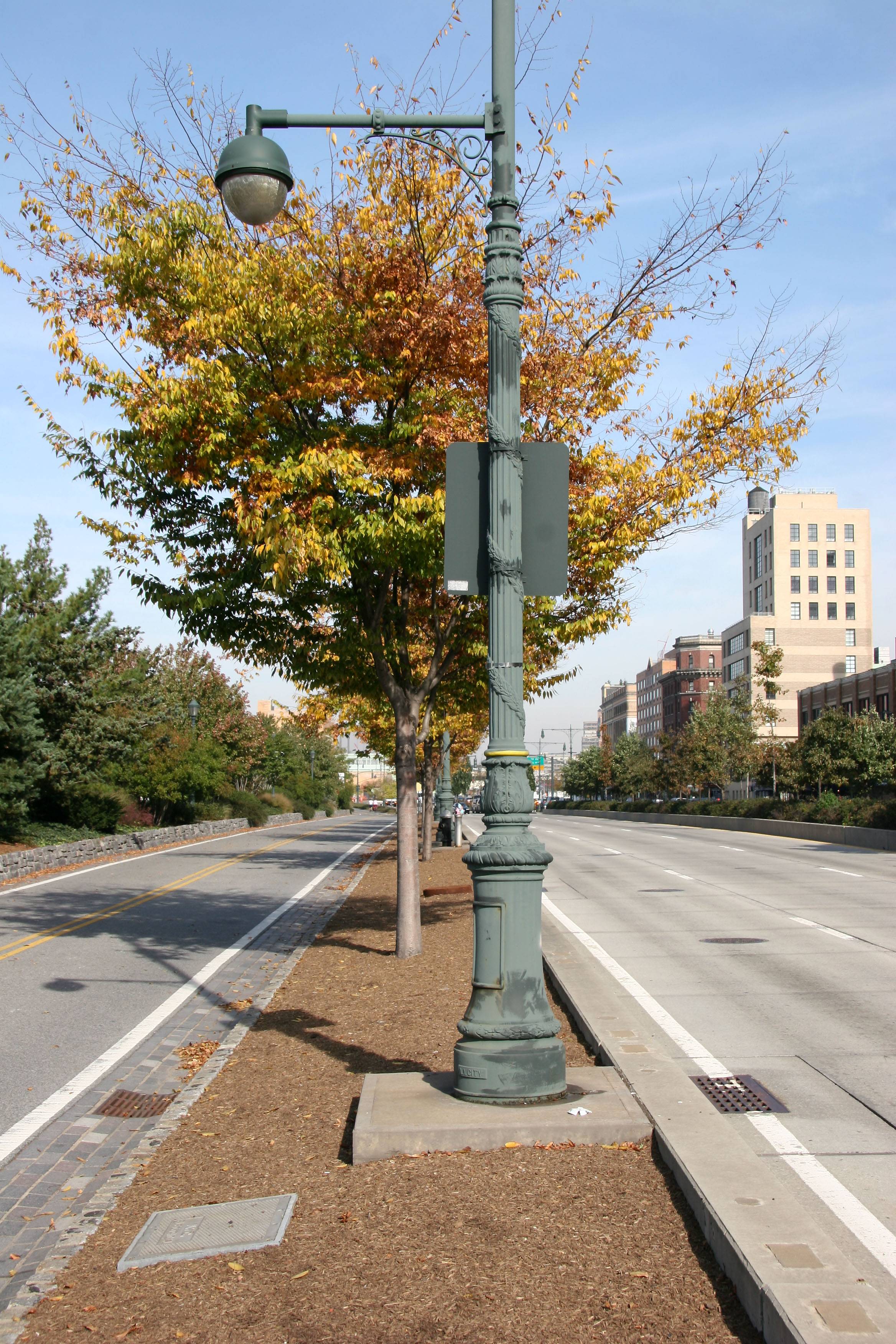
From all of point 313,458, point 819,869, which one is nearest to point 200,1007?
point 313,458

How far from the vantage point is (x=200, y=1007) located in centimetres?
1016

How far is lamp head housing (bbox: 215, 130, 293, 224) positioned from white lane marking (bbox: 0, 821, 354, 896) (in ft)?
55.9

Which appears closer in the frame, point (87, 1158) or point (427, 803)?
point (87, 1158)

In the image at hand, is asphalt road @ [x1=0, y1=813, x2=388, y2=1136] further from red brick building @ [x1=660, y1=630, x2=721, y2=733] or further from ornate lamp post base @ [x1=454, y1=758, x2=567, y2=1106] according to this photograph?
red brick building @ [x1=660, y1=630, x2=721, y2=733]

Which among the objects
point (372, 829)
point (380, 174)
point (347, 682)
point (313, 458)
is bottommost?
point (372, 829)

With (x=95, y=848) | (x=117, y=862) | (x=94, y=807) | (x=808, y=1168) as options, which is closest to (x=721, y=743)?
(x=94, y=807)

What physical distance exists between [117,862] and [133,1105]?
23.1 m

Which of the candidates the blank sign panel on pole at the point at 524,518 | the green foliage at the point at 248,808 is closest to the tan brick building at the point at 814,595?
the green foliage at the point at 248,808

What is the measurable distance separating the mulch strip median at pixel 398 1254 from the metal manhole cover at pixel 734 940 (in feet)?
25.2

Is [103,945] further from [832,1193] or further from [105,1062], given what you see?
[832,1193]

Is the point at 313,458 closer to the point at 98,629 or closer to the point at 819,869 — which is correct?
the point at 819,869

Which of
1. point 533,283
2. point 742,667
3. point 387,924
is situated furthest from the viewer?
point 742,667

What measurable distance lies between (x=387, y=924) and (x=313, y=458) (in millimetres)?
7569

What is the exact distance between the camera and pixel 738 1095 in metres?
6.82
